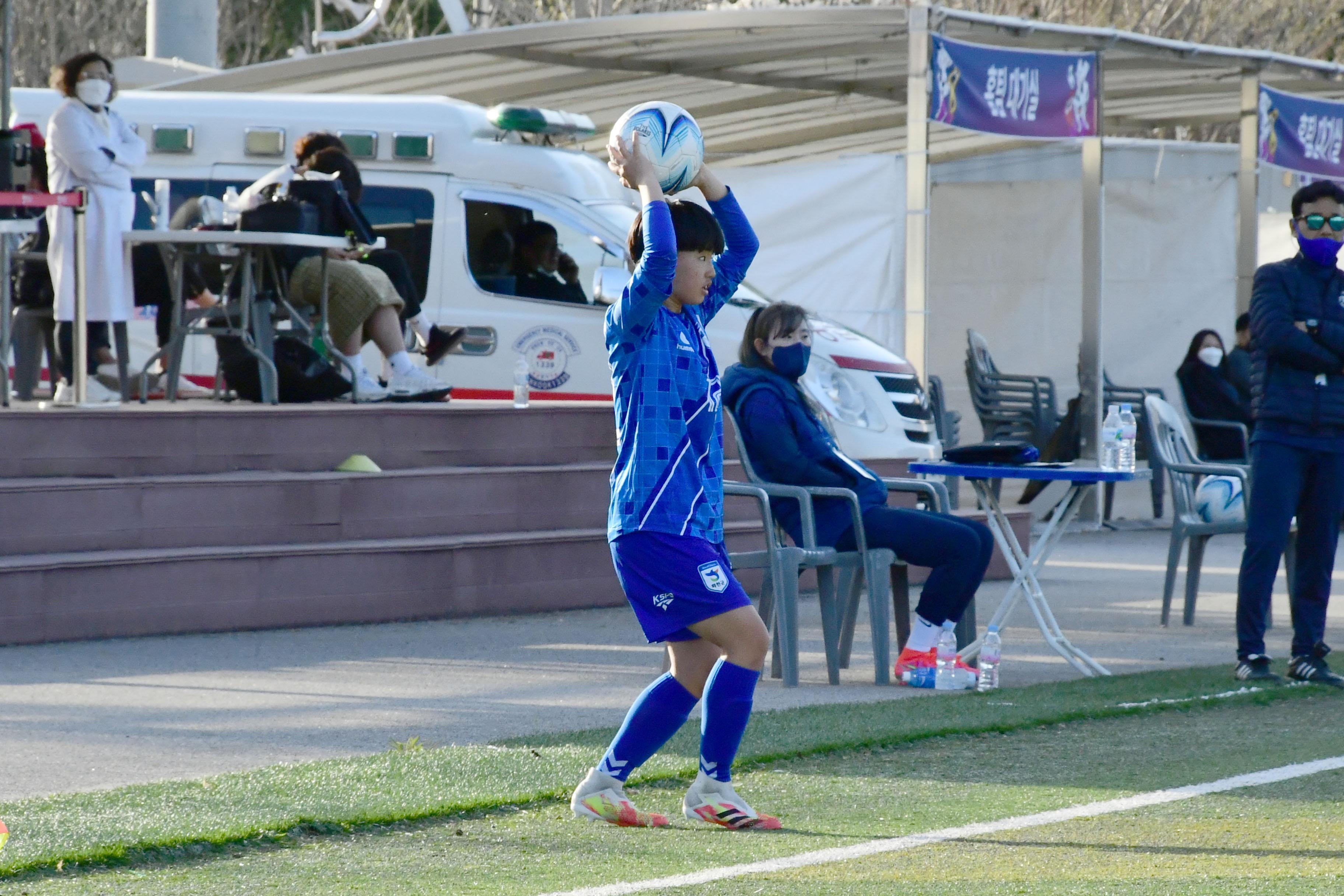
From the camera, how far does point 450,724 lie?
21.5ft

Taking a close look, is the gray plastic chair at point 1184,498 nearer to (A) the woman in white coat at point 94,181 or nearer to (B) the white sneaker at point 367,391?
(B) the white sneaker at point 367,391

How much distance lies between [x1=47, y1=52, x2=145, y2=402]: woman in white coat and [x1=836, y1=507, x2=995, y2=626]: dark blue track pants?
177 inches

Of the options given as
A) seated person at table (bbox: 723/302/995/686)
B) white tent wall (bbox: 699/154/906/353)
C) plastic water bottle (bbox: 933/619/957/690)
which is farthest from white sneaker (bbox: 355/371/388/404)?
white tent wall (bbox: 699/154/906/353)

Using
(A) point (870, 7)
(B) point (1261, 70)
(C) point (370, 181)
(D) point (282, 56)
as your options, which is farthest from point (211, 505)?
(D) point (282, 56)

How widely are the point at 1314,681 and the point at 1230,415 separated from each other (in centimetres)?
766

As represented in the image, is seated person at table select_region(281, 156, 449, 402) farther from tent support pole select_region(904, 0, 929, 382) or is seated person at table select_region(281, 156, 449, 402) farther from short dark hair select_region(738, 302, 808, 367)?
tent support pole select_region(904, 0, 929, 382)

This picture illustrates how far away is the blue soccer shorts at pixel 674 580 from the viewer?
472cm

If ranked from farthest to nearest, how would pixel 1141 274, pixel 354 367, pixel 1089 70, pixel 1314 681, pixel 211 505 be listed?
pixel 1141 274, pixel 1089 70, pixel 354 367, pixel 211 505, pixel 1314 681

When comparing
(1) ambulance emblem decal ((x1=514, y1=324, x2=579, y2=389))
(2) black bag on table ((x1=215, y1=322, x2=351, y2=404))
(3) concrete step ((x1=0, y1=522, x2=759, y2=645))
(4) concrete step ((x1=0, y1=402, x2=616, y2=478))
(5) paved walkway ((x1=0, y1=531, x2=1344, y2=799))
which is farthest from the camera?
(1) ambulance emblem decal ((x1=514, y1=324, x2=579, y2=389))

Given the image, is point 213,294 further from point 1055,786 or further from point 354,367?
point 1055,786

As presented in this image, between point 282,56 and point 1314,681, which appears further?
point 282,56

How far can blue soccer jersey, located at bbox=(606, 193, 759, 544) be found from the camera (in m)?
4.68

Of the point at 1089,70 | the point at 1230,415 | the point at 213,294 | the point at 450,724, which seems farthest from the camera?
the point at 1230,415

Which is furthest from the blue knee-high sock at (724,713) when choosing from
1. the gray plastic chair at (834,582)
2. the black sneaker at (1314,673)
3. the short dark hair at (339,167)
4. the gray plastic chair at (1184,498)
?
the short dark hair at (339,167)
